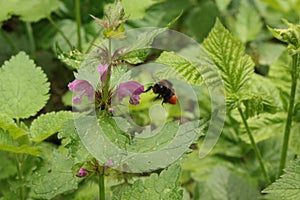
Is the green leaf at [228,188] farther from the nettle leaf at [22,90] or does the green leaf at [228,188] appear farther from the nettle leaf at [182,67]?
the nettle leaf at [22,90]

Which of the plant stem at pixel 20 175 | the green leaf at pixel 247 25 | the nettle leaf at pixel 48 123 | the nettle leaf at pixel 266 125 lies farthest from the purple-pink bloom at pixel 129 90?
the green leaf at pixel 247 25

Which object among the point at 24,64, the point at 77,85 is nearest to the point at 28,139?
the point at 24,64

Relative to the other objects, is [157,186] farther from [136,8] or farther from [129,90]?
[136,8]

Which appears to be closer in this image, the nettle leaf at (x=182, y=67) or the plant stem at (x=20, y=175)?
the nettle leaf at (x=182, y=67)

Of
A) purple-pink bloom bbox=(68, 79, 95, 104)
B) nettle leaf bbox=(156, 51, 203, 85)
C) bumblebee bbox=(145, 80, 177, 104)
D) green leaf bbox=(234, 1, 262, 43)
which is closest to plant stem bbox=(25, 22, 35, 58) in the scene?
green leaf bbox=(234, 1, 262, 43)

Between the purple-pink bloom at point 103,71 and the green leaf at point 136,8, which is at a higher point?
the purple-pink bloom at point 103,71

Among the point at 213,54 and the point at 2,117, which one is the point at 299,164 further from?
the point at 2,117

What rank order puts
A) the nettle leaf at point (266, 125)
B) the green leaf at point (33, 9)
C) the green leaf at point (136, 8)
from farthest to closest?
the green leaf at point (33, 9), the green leaf at point (136, 8), the nettle leaf at point (266, 125)
